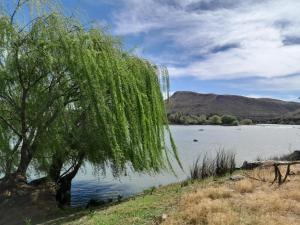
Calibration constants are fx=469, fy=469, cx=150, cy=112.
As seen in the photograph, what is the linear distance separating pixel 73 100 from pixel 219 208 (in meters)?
7.39

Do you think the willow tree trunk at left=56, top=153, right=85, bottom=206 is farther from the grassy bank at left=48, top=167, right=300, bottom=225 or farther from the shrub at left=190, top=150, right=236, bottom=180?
the grassy bank at left=48, top=167, right=300, bottom=225

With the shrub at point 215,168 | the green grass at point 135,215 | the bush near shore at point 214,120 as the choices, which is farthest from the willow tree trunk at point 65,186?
the bush near shore at point 214,120

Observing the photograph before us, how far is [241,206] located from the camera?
9.64m

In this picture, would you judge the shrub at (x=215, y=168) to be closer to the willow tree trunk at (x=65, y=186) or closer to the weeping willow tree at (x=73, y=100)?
the weeping willow tree at (x=73, y=100)

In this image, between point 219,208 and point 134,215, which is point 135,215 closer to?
point 134,215

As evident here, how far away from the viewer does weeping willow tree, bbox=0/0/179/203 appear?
1404 cm

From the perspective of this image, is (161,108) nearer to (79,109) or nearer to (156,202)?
(79,109)

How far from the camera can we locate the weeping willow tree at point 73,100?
46.1 feet

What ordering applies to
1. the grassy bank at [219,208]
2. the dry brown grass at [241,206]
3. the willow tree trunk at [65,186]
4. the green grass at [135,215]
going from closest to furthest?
1. the dry brown grass at [241,206]
2. the grassy bank at [219,208]
3. the green grass at [135,215]
4. the willow tree trunk at [65,186]

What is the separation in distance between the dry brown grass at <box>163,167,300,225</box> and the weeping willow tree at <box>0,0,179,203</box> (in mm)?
4010

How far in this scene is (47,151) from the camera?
630 inches

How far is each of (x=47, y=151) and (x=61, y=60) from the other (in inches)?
140

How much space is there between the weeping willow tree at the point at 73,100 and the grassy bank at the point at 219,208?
3087 millimetres

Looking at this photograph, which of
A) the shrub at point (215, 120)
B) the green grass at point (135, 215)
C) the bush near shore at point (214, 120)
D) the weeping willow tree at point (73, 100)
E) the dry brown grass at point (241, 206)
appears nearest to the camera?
the dry brown grass at point (241, 206)
